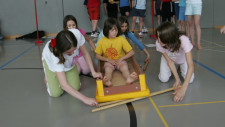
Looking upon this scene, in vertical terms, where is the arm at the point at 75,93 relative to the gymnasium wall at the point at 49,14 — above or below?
below

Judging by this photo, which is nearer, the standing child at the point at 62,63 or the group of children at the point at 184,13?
the standing child at the point at 62,63

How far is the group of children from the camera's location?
3.16m

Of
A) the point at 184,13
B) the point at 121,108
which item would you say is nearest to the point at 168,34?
the point at 121,108

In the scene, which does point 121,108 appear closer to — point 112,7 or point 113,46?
point 113,46

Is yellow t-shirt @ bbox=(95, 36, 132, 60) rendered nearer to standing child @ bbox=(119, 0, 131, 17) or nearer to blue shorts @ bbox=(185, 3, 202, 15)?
blue shorts @ bbox=(185, 3, 202, 15)

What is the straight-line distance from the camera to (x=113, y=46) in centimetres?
223

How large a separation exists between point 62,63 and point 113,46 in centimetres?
80

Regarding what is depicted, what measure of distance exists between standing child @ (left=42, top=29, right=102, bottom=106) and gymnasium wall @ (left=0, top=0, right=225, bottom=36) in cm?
466

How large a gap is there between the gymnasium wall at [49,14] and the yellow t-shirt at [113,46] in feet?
13.9

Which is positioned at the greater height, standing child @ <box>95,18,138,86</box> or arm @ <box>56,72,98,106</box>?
standing child @ <box>95,18,138,86</box>

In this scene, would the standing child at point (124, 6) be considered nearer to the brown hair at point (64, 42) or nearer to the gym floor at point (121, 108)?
the gym floor at point (121, 108)

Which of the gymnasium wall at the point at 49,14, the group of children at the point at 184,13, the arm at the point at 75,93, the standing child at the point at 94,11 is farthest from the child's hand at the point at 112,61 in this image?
the gymnasium wall at the point at 49,14

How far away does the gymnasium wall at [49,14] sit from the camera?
612 cm

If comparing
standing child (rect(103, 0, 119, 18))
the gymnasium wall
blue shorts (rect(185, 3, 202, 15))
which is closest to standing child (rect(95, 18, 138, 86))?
blue shorts (rect(185, 3, 202, 15))
